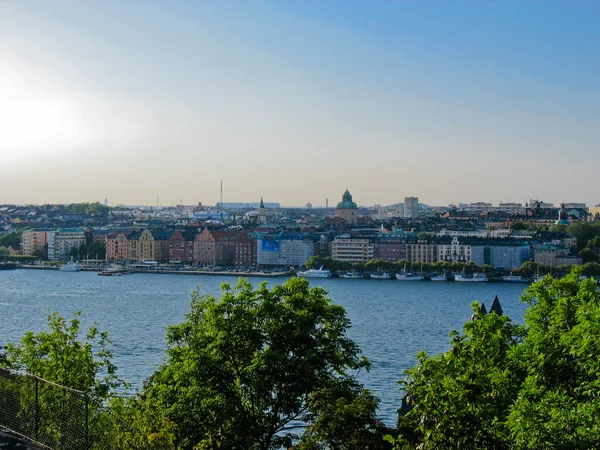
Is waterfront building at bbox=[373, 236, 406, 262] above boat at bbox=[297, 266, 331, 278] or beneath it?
above

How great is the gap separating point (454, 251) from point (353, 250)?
5629 mm

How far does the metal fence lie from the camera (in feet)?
17.8

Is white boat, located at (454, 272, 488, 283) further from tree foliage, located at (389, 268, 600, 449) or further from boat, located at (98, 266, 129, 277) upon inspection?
tree foliage, located at (389, 268, 600, 449)

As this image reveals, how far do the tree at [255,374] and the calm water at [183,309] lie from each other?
8.38ft

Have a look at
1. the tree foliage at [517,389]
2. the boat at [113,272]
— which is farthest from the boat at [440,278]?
the tree foliage at [517,389]

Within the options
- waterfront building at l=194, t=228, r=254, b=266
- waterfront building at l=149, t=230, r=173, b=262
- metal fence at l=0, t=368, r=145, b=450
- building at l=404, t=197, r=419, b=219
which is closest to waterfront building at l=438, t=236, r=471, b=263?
waterfront building at l=194, t=228, r=254, b=266

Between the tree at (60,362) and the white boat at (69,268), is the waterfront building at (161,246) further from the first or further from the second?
the tree at (60,362)

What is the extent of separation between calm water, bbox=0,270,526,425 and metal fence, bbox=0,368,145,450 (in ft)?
13.5

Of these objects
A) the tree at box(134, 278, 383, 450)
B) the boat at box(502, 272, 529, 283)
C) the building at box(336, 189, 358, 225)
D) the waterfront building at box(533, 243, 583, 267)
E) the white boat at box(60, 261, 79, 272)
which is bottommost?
the boat at box(502, 272, 529, 283)

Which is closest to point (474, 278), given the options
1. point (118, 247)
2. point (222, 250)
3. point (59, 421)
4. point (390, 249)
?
point (390, 249)

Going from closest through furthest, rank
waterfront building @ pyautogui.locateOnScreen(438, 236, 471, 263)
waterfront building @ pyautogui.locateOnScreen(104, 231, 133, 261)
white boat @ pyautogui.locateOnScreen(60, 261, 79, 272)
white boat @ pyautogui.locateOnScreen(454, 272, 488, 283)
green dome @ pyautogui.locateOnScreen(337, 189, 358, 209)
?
white boat @ pyautogui.locateOnScreen(454, 272, 488, 283)
waterfront building @ pyautogui.locateOnScreen(438, 236, 471, 263)
white boat @ pyautogui.locateOnScreen(60, 261, 79, 272)
waterfront building @ pyautogui.locateOnScreen(104, 231, 133, 261)
green dome @ pyautogui.locateOnScreen(337, 189, 358, 209)

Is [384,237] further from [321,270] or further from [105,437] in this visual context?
[105,437]

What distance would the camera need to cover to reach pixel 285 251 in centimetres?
5391

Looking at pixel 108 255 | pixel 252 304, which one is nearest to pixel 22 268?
pixel 108 255
